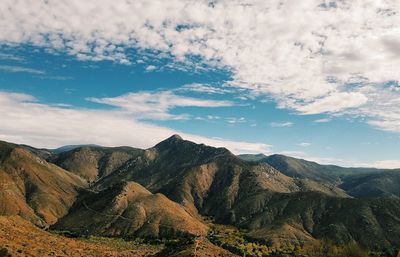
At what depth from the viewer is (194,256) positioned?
624ft

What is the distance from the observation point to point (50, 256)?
193250 millimetres

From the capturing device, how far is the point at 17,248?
186875 mm

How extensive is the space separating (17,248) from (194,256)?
76211 mm

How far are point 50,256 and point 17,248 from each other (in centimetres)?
1458

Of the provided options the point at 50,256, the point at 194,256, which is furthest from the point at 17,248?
the point at 194,256

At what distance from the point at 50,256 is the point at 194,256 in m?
64.1

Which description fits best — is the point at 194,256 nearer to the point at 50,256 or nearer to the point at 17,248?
the point at 50,256
